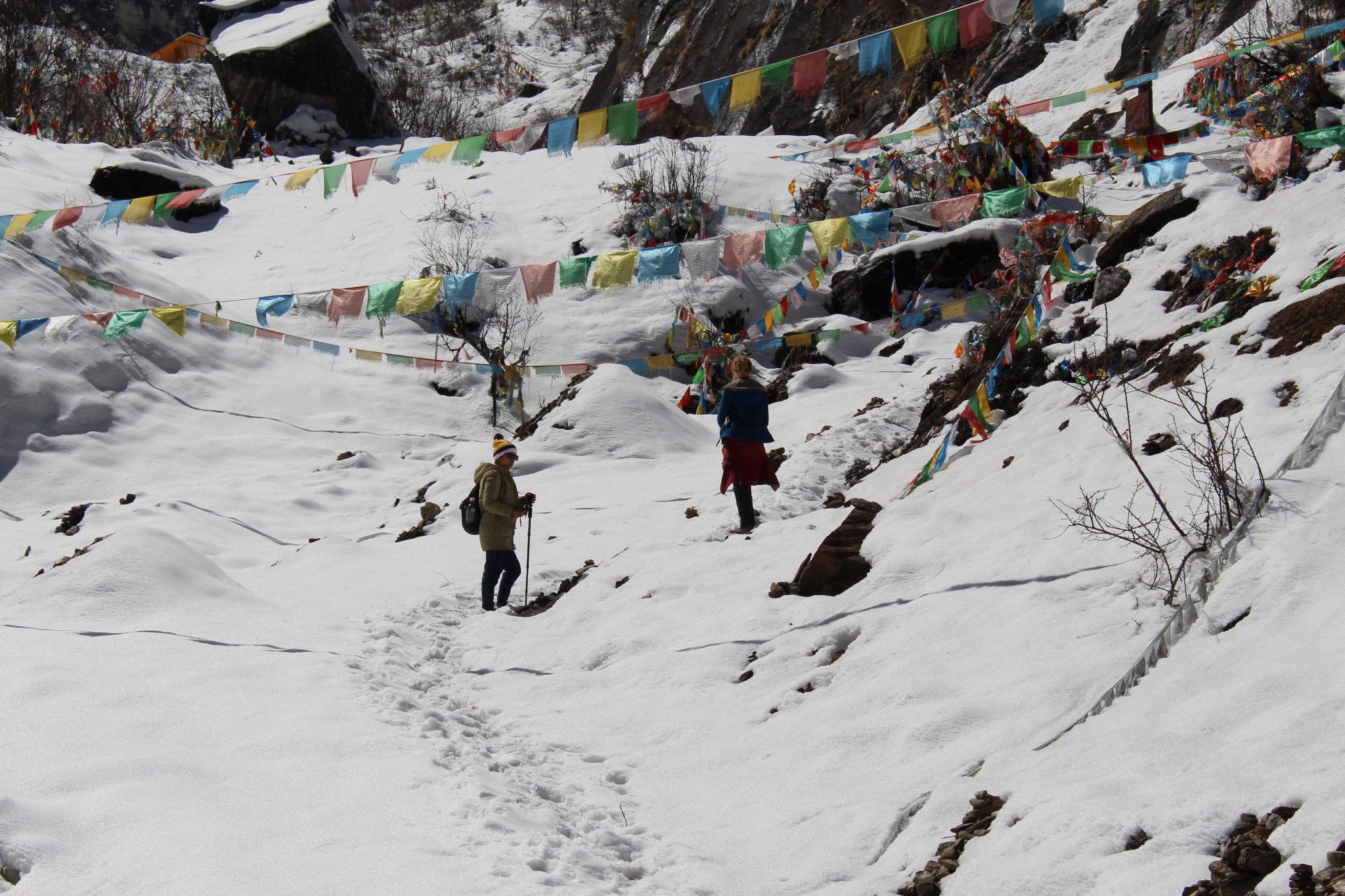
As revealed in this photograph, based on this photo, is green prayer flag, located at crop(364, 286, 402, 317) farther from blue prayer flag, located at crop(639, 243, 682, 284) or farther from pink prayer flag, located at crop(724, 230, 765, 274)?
pink prayer flag, located at crop(724, 230, 765, 274)

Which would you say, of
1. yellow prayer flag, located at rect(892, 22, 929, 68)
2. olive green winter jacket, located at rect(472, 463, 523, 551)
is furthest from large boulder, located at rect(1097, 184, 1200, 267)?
olive green winter jacket, located at rect(472, 463, 523, 551)

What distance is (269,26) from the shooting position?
1379 inches

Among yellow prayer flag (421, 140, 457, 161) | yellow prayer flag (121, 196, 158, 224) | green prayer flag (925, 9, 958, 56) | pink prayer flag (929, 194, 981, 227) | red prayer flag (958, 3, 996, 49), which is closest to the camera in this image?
red prayer flag (958, 3, 996, 49)

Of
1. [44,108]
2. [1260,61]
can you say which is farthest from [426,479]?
[44,108]

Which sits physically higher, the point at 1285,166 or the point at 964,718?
the point at 1285,166

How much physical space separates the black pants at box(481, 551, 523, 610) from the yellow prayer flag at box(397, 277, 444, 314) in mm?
7868

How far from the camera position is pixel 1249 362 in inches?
243

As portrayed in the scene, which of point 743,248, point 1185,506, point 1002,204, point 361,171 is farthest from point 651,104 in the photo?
point 1185,506

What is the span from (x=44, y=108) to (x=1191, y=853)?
126 ft

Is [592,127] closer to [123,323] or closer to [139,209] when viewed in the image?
[123,323]

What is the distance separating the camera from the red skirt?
805 centimetres

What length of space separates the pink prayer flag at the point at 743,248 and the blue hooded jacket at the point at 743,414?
648cm

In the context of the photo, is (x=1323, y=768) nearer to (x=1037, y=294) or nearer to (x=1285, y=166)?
(x=1037, y=294)

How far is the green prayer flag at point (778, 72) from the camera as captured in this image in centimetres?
1162
